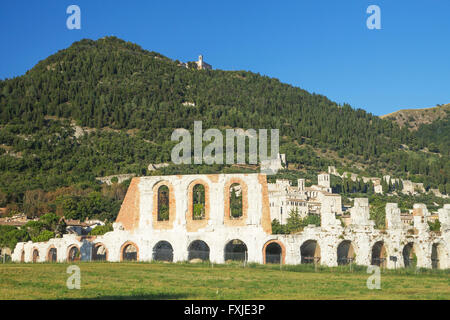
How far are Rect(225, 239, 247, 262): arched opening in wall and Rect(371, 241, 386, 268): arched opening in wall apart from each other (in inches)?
312

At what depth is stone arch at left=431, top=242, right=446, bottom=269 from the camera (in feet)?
119

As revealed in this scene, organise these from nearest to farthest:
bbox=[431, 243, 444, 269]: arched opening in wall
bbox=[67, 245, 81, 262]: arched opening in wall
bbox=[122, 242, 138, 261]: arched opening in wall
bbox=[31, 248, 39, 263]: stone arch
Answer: bbox=[431, 243, 444, 269]: arched opening in wall < bbox=[122, 242, 138, 261]: arched opening in wall < bbox=[67, 245, 81, 262]: arched opening in wall < bbox=[31, 248, 39, 263]: stone arch

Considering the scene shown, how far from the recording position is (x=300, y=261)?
35.4 meters

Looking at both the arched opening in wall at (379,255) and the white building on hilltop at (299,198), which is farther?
the white building on hilltop at (299,198)

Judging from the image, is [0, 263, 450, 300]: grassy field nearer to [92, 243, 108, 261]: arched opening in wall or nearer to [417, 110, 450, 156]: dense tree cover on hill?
[92, 243, 108, 261]: arched opening in wall

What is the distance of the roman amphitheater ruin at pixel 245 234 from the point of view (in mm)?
35281

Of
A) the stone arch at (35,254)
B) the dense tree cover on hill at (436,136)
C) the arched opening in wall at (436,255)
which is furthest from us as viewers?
the dense tree cover on hill at (436,136)

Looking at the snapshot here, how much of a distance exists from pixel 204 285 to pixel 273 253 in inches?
660

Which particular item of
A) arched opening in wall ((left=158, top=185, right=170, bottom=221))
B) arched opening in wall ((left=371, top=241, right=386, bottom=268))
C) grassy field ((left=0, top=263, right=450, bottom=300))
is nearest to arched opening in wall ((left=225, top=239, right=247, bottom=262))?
arched opening in wall ((left=371, top=241, right=386, bottom=268))

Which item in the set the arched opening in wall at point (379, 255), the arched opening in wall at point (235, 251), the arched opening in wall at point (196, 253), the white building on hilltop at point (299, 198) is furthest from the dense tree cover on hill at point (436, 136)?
the arched opening in wall at point (196, 253)

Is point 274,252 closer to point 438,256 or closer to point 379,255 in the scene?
point 379,255

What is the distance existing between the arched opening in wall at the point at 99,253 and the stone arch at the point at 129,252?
58.5 inches

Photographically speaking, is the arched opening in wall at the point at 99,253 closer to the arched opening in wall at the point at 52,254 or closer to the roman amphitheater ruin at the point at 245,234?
the roman amphitheater ruin at the point at 245,234

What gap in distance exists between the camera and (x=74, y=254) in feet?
144
